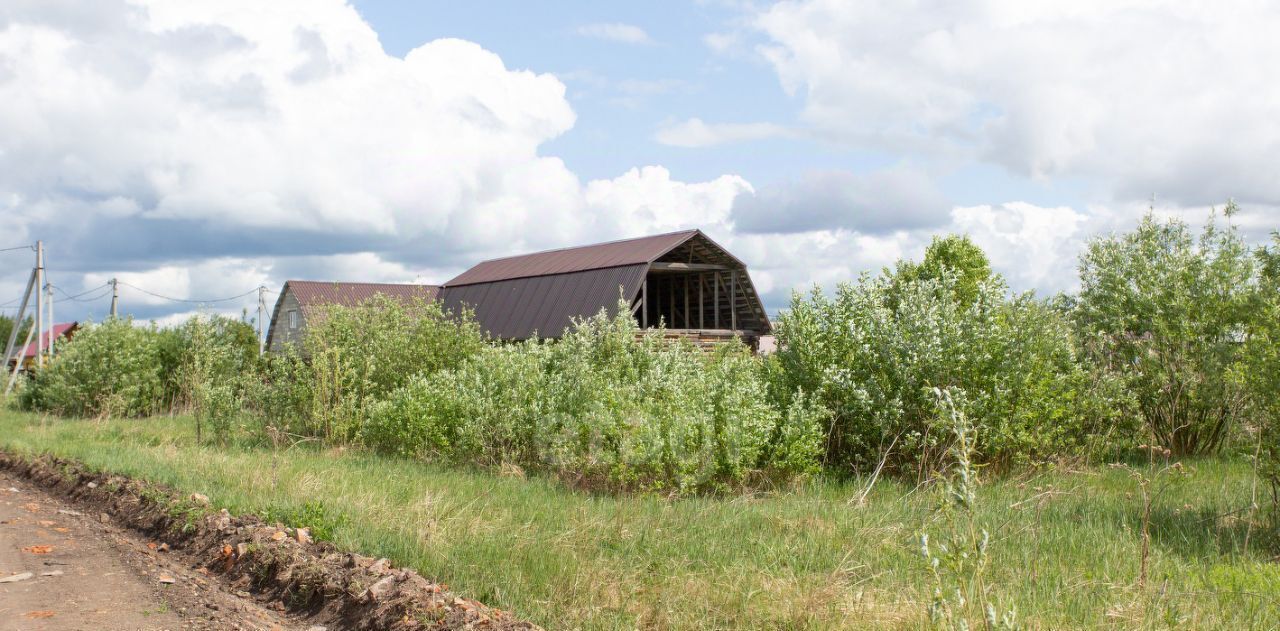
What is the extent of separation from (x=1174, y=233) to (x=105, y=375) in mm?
23812

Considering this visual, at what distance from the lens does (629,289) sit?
27547 millimetres

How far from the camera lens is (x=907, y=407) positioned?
1102cm

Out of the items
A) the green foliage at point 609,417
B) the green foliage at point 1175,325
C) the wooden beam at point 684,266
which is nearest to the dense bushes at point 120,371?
the green foliage at point 609,417

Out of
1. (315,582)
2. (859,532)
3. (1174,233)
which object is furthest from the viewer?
(1174,233)

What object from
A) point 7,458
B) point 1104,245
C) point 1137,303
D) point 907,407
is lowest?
point 7,458

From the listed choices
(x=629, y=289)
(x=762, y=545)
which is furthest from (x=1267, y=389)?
(x=629, y=289)

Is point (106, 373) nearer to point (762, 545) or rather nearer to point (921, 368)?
point (921, 368)

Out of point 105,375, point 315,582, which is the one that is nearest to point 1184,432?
point 315,582

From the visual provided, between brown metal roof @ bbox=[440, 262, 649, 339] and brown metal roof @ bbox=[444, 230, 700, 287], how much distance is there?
34 centimetres

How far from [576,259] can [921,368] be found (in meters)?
23.4

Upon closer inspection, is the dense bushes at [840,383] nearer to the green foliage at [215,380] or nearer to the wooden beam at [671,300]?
the green foliage at [215,380]

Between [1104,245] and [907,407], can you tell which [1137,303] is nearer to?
[1104,245]

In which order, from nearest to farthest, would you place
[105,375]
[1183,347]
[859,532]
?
1. [859,532]
2. [1183,347]
3. [105,375]

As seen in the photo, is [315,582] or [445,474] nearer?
[315,582]
